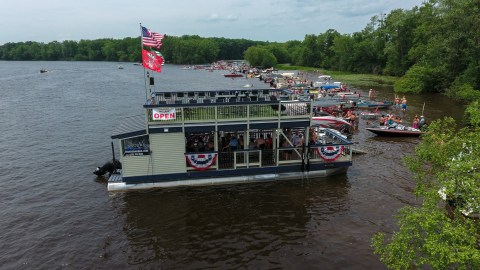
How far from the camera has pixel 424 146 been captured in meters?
12.0

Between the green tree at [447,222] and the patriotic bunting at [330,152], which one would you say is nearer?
the green tree at [447,222]

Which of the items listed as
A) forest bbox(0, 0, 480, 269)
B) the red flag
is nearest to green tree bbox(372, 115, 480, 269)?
forest bbox(0, 0, 480, 269)

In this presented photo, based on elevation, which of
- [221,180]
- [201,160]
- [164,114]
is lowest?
[221,180]

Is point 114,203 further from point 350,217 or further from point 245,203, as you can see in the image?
point 350,217

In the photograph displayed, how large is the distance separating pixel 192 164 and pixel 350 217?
9.17 metres

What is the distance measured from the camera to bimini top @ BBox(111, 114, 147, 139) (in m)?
19.2

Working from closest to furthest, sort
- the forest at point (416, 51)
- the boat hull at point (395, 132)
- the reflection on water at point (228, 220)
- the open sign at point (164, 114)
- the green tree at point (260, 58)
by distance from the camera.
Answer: the reflection on water at point (228, 220), the open sign at point (164, 114), the boat hull at point (395, 132), the forest at point (416, 51), the green tree at point (260, 58)

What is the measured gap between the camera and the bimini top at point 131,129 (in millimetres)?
19208

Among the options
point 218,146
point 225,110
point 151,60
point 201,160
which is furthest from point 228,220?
point 151,60

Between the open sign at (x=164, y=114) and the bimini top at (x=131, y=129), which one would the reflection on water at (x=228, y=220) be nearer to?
the bimini top at (x=131, y=129)

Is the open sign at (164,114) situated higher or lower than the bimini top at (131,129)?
higher

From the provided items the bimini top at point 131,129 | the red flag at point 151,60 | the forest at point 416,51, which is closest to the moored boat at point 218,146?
the bimini top at point 131,129

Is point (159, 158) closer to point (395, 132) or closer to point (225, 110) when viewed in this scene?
point (225, 110)

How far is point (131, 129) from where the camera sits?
1991cm
